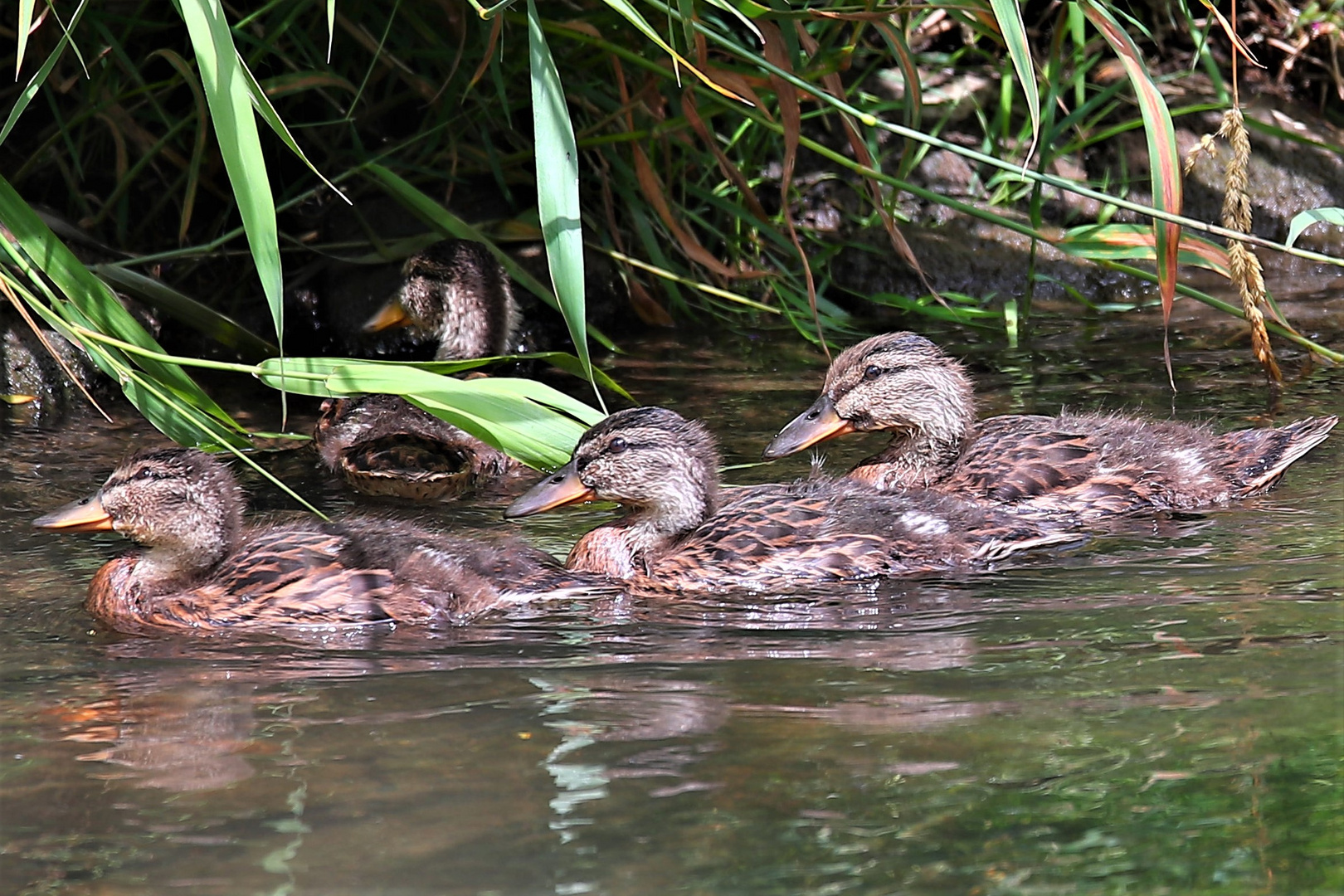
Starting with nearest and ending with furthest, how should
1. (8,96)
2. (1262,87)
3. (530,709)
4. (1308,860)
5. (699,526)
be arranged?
(1308,860) → (530,709) → (699,526) → (8,96) → (1262,87)

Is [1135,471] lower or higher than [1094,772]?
higher

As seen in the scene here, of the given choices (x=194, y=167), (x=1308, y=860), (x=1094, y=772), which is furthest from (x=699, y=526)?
(x=194, y=167)

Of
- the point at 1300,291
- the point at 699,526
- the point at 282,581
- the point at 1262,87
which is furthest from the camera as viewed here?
the point at 1262,87

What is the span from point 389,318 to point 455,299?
13.0 inches

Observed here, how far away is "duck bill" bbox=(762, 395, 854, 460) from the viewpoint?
19.4 feet

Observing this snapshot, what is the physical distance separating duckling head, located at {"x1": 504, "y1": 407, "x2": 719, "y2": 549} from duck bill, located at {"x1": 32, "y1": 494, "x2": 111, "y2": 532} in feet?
3.78

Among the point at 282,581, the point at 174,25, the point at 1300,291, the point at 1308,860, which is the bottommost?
the point at 1308,860

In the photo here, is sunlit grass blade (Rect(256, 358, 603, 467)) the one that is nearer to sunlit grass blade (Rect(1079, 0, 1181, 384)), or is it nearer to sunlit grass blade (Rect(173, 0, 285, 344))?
sunlit grass blade (Rect(173, 0, 285, 344))

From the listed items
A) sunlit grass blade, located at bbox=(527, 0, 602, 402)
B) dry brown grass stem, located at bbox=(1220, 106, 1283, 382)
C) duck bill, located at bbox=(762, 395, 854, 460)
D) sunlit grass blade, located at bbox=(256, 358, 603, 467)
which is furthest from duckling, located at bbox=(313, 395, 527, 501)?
dry brown grass stem, located at bbox=(1220, 106, 1283, 382)

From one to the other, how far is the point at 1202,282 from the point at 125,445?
5.39 meters

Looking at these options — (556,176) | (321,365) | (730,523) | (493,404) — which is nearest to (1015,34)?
(556,176)

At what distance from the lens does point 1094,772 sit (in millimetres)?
3445

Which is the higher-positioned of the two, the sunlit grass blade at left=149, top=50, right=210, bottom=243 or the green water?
the sunlit grass blade at left=149, top=50, right=210, bottom=243

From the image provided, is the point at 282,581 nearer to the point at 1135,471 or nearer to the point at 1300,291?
the point at 1135,471
